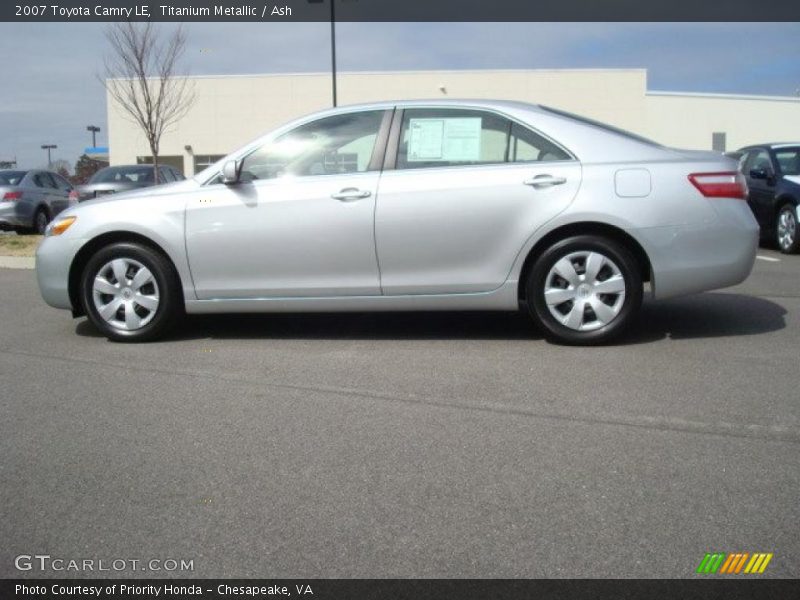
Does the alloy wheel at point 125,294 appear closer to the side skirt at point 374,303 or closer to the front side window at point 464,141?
the side skirt at point 374,303

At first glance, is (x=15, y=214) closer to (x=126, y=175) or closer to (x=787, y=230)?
(x=126, y=175)

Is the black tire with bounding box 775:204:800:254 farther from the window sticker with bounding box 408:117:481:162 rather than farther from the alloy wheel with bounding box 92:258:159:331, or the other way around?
the alloy wheel with bounding box 92:258:159:331

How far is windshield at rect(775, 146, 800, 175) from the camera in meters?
11.7

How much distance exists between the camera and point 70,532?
2.91m

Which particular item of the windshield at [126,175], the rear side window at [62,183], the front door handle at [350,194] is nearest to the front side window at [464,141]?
the front door handle at [350,194]

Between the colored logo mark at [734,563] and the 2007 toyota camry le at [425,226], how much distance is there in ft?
9.08

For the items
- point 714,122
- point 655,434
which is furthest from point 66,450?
point 714,122

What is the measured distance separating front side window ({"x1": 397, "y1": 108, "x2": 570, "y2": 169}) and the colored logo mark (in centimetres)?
327

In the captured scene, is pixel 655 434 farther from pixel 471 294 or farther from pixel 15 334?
pixel 15 334

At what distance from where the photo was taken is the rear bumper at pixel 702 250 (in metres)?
5.29

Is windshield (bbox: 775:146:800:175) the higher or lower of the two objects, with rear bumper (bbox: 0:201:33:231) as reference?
higher

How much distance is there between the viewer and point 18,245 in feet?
39.5

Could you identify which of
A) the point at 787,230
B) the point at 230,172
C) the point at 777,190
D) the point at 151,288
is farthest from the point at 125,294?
the point at 777,190

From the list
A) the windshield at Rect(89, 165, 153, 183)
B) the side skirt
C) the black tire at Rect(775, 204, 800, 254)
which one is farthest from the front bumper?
the windshield at Rect(89, 165, 153, 183)
